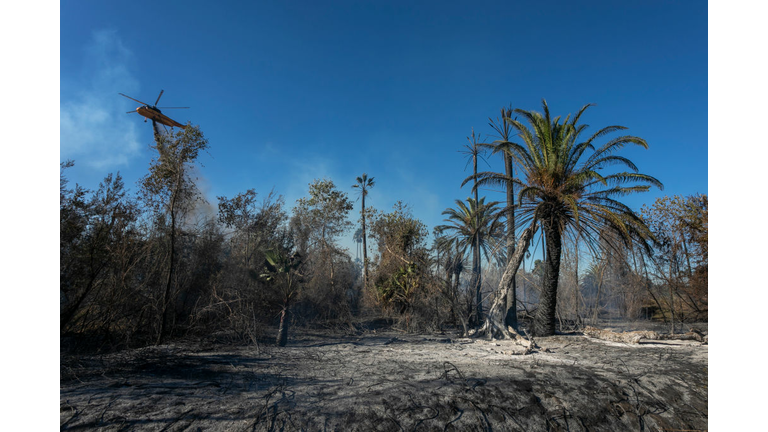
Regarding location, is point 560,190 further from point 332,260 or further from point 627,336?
point 332,260

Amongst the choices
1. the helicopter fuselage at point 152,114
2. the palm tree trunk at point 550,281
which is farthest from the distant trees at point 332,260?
the helicopter fuselage at point 152,114

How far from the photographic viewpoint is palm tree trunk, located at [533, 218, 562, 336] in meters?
12.1

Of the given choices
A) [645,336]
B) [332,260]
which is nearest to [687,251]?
[645,336]

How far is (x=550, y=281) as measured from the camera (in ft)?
40.1

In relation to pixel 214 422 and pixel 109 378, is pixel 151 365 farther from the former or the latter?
pixel 214 422

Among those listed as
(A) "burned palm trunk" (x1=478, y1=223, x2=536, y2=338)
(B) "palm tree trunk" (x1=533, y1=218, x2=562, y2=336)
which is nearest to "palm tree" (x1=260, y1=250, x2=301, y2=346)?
(A) "burned palm trunk" (x1=478, y1=223, x2=536, y2=338)

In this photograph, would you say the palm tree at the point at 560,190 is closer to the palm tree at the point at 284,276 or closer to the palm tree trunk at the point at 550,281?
the palm tree trunk at the point at 550,281

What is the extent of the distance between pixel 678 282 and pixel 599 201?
8.69 metres

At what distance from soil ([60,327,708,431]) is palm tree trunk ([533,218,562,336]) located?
3.99 meters

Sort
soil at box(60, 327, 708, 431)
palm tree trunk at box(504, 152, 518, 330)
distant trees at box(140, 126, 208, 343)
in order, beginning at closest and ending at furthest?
soil at box(60, 327, 708, 431), distant trees at box(140, 126, 208, 343), palm tree trunk at box(504, 152, 518, 330)

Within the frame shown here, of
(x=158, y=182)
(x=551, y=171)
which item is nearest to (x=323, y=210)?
(x=158, y=182)

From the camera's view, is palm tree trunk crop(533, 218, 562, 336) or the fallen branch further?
palm tree trunk crop(533, 218, 562, 336)

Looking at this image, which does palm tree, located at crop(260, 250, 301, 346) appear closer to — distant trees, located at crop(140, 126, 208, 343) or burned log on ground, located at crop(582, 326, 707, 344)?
distant trees, located at crop(140, 126, 208, 343)

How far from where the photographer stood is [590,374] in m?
6.46
